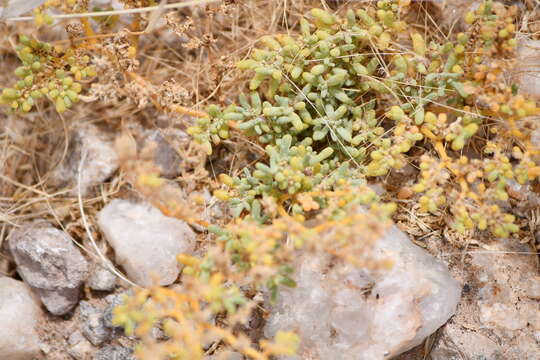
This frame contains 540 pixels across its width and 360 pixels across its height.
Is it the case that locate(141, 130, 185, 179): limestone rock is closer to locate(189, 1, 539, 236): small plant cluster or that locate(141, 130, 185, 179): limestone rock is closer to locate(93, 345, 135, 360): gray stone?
locate(189, 1, 539, 236): small plant cluster

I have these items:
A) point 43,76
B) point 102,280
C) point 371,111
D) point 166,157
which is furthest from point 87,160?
point 371,111

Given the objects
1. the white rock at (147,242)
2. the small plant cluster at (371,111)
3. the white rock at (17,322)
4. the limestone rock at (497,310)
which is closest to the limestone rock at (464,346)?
the limestone rock at (497,310)

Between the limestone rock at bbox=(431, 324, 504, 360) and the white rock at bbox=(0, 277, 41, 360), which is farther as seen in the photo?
the white rock at bbox=(0, 277, 41, 360)

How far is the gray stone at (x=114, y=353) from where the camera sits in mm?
2525

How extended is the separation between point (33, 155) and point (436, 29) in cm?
→ 229

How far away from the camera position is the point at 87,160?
2.84 metres

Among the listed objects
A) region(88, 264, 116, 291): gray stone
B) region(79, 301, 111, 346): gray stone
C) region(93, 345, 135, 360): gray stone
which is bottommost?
region(93, 345, 135, 360): gray stone

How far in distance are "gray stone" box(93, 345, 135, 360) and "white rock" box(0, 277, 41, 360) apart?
13.0 inches

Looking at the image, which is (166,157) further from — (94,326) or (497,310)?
(497,310)

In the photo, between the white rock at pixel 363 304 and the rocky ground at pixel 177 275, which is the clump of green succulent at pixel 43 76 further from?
the white rock at pixel 363 304

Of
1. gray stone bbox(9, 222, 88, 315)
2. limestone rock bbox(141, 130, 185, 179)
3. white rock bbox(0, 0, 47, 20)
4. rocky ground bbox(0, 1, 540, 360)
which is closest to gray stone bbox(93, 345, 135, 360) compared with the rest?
rocky ground bbox(0, 1, 540, 360)

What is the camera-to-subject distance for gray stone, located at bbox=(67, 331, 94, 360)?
2.59 meters

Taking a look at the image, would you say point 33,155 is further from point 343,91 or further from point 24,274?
point 343,91

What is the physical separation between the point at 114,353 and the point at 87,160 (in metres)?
1.02
